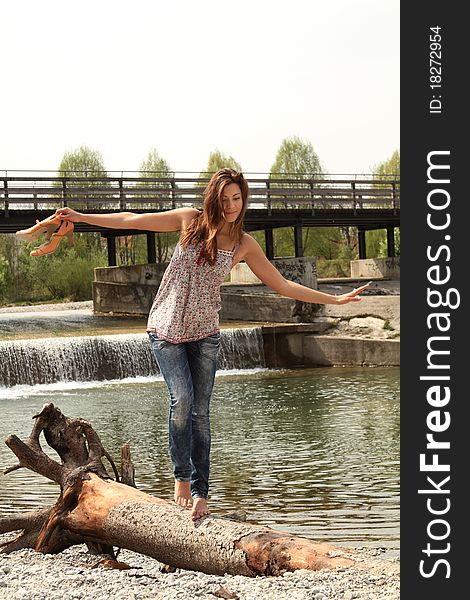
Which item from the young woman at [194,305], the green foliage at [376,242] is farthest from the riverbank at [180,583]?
the green foliage at [376,242]

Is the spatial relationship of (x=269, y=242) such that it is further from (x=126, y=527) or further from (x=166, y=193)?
(x=126, y=527)

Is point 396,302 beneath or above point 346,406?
above

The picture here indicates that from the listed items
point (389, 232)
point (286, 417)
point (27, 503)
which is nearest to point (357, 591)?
point (27, 503)

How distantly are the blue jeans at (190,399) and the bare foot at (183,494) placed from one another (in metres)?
0.04

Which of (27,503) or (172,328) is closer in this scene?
(172,328)

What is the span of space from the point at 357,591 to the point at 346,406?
11.9 metres

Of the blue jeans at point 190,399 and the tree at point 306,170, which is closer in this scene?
the blue jeans at point 190,399

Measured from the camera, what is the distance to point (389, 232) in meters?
42.6

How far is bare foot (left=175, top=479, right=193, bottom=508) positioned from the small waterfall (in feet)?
54.3

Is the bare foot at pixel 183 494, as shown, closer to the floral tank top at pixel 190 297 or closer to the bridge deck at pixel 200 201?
the floral tank top at pixel 190 297

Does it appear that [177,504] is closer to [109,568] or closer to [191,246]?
[109,568]

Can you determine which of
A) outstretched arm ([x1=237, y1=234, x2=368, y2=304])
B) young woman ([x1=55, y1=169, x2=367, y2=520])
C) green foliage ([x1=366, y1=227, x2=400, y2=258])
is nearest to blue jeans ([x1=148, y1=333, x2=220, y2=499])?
young woman ([x1=55, y1=169, x2=367, y2=520])

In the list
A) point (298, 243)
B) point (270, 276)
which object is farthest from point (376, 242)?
point (270, 276)

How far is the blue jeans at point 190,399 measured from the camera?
18.4ft
